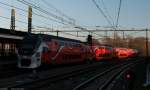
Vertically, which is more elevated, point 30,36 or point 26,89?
point 30,36

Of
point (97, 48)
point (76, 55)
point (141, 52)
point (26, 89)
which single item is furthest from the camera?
point (141, 52)

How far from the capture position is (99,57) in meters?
63.7

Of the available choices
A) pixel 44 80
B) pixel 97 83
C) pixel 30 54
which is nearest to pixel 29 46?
pixel 30 54

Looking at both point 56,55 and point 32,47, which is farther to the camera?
point 56,55

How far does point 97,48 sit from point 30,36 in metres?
29.2

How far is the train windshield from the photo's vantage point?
32.6m

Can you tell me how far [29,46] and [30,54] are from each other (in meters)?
0.81

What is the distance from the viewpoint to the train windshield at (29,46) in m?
32.6

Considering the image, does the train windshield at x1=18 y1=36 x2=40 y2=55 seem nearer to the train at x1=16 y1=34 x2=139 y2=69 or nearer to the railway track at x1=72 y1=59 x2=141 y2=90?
the train at x1=16 y1=34 x2=139 y2=69

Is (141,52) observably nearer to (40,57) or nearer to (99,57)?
(99,57)

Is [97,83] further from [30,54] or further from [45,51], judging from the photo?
[45,51]

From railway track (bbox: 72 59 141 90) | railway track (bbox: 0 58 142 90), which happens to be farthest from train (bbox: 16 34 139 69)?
Result: railway track (bbox: 72 59 141 90)

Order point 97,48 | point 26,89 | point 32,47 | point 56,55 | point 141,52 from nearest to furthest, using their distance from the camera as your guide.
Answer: point 26,89 → point 32,47 → point 56,55 → point 97,48 → point 141,52

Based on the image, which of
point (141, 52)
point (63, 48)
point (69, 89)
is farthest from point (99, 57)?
point (141, 52)
